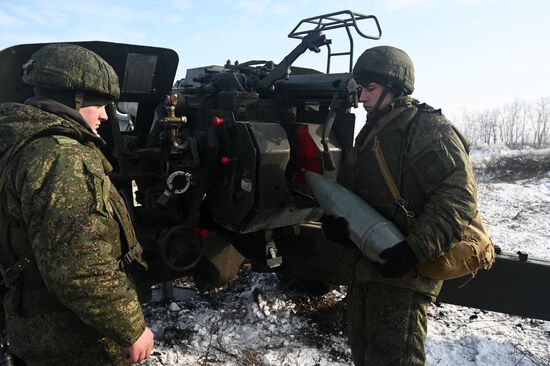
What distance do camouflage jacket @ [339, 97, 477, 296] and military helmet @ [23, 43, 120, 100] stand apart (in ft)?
4.90

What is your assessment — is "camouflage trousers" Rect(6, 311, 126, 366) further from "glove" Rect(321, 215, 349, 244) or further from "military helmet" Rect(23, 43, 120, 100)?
"glove" Rect(321, 215, 349, 244)

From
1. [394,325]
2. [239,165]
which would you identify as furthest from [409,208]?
[239,165]

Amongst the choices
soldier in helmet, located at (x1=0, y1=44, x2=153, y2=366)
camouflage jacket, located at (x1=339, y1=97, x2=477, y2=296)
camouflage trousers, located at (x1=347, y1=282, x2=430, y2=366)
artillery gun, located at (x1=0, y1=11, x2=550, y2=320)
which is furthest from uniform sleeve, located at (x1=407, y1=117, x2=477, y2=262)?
soldier in helmet, located at (x1=0, y1=44, x2=153, y2=366)

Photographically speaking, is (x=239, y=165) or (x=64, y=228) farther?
(x=239, y=165)

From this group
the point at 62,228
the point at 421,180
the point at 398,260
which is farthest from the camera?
the point at 421,180

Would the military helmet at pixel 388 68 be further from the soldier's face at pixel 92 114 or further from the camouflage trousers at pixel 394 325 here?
the soldier's face at pixel 92 114

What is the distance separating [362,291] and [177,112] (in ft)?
7.00

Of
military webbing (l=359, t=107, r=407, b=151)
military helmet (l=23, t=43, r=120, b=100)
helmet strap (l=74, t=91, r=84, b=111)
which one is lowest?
military webbing (l=359, t=107, r=407, b=151)

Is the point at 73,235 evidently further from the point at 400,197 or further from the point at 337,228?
the point at 400,197

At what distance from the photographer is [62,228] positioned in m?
1.72

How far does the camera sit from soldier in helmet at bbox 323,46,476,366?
7.72ft

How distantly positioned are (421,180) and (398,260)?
0.46 m

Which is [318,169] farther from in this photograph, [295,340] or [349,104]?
[295,340]

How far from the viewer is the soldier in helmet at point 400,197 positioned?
92.6 inches
